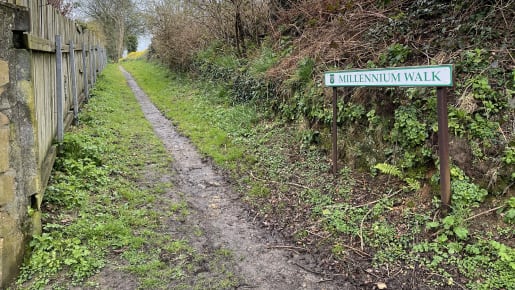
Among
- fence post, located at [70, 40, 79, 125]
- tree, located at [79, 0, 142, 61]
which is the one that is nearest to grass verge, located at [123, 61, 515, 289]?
fence post, located at [70, 40, 79, 125]

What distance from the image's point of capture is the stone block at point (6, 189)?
3.37 m

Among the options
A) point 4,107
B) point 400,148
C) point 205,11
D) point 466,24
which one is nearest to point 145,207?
point 4,107

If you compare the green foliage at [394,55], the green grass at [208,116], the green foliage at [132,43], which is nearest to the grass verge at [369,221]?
the green grass at [208,116]

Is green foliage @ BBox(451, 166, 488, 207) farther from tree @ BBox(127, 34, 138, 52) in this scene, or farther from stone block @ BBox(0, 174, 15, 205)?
tree @ BBox(127, 34, 138, 52)

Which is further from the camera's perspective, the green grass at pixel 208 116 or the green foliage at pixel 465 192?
the green grass at pixel 208 116

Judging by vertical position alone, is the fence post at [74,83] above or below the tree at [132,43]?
below

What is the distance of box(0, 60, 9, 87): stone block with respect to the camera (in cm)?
335

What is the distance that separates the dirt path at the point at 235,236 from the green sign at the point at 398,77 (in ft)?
7.03

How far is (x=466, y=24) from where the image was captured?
5.03 metres

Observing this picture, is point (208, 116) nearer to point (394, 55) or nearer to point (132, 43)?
point (394, 55)

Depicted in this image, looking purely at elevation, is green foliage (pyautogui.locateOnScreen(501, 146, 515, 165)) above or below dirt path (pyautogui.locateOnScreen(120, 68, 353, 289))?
above

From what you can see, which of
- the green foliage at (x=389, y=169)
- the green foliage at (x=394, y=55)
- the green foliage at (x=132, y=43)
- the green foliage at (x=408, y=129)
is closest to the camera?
the green foliage at (x=408, y=129)

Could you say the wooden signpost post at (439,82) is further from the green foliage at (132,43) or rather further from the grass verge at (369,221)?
the green foliage at (132,43)

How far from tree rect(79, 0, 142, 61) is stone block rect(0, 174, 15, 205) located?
124 ft
